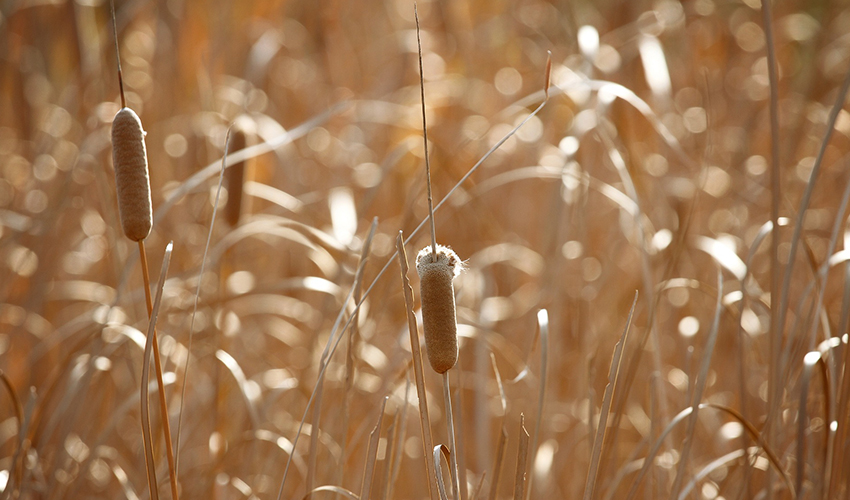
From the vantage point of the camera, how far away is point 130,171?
44 cm

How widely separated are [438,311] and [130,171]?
0.74ft

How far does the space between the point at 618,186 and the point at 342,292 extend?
88 cm

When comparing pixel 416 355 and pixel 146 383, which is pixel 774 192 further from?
pixel 146 383

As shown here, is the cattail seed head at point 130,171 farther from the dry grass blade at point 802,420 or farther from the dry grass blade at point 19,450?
the dry grass blade at point 802,420

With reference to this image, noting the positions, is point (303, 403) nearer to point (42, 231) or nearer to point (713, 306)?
point (42, 231)

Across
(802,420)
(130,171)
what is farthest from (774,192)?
(130,171)

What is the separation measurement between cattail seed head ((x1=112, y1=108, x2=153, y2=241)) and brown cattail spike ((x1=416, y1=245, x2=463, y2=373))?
194 millimetres

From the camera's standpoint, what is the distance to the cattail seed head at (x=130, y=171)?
0.44m

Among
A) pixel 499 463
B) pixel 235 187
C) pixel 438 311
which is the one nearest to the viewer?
pixel 438 311

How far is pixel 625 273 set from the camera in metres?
1.37

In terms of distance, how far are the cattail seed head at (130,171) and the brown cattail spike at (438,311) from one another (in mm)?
194

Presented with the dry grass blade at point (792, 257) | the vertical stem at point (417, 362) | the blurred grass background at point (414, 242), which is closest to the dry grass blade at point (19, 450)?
the blurred grass background at point (414, 242)

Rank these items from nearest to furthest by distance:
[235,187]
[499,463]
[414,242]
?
[499,463] < [235,187] < [414,242]

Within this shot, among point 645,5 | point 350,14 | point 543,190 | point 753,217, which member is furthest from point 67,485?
point 645,5
